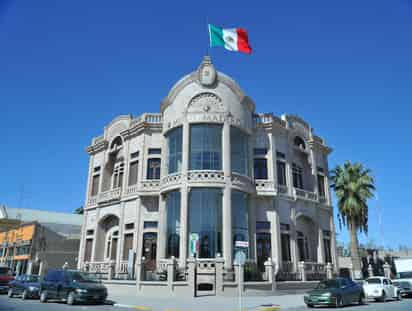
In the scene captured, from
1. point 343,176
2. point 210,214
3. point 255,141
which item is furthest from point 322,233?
point 210,214

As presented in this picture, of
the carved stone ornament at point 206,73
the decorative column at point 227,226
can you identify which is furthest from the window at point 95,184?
the decorative column at point 227,226

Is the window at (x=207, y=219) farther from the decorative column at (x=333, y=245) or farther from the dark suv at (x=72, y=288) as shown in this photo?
the decorative column at (x=333, y=245)

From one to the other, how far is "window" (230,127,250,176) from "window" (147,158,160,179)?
6.93 m

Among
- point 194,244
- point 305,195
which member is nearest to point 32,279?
point 194,244

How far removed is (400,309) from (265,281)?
8859mm

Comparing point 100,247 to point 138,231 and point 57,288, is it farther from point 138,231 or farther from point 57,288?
point 57,288

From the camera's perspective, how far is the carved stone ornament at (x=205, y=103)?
26956 millimetres

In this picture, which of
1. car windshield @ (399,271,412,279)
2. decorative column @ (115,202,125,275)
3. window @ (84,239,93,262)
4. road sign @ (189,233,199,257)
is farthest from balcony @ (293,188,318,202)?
window @ (84,239,93,262)

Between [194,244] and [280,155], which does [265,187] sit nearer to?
[280,155]

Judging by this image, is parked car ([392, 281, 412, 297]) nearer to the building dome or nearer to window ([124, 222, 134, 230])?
the building dome

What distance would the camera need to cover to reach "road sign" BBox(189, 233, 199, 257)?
2331cm

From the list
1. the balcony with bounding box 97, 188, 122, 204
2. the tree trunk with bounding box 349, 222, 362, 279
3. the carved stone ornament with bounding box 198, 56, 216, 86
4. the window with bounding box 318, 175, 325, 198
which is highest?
the carved stone ornament with bounding box 198, 56, 216, 86

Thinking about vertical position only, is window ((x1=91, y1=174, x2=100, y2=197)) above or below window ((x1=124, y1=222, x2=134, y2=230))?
above

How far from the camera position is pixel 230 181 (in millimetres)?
25219
